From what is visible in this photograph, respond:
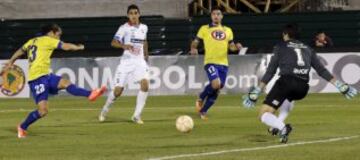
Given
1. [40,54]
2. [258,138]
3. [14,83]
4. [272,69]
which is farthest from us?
[14,83]

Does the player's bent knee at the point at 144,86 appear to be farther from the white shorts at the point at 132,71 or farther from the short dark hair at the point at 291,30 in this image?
the short dark hair at the point at 291,30

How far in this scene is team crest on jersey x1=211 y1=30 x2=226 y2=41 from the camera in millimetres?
21047

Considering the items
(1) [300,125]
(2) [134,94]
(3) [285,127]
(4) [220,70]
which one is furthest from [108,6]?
(3) [285,127]

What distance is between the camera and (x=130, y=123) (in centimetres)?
1923

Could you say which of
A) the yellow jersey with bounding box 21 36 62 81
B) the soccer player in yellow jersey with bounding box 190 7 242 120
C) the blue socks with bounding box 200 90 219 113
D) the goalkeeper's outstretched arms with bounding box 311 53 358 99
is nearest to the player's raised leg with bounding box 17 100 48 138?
the yellow jersey with bounding box 21 36 62 81

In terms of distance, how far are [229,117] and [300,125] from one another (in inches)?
110

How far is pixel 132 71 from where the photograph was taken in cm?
1980

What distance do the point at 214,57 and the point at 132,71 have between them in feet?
6.79

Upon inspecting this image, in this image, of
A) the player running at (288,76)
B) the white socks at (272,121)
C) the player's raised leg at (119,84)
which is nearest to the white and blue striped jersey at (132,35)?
the player's raised leg at (119,84)

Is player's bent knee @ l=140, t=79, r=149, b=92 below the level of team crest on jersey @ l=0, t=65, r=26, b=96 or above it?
above

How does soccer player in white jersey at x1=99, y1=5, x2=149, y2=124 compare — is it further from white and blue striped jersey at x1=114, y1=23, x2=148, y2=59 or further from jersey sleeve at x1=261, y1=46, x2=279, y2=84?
jersey sleeve at x1=261, y1=46, x2=279, y2=84

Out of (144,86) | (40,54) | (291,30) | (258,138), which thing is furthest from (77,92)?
(291,30)

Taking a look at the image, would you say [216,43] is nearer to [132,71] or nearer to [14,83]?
[132,71]

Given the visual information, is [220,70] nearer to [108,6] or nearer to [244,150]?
[244,150]
